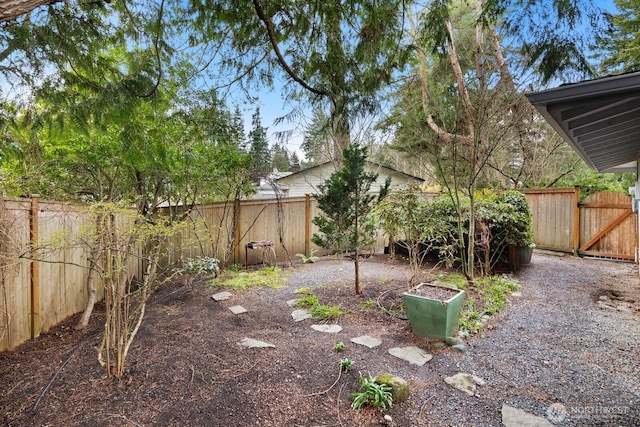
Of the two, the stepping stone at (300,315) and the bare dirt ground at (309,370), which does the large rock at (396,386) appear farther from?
the stepping stone at (300,315)

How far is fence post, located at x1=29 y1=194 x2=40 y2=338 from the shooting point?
2.90 meters

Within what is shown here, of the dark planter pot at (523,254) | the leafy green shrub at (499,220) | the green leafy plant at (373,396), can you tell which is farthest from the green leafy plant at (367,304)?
the dark planter pot at (523,254)

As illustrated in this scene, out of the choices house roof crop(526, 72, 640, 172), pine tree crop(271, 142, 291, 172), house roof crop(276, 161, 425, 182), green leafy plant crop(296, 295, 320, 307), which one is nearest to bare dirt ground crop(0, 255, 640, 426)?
green leafy plant crop(296, 295, 320, 307)

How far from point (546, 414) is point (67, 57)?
495 centimetres

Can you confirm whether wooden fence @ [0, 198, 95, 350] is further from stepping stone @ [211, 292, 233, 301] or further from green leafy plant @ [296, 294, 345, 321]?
green leafy plant @ [296, 294, 345, 321]

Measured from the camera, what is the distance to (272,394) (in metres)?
2.20

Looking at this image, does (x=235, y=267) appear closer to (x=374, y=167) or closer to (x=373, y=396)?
(x=373, y=396)

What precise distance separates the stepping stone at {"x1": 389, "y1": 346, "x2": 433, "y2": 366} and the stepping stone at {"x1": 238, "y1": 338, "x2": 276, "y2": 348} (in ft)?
3.72

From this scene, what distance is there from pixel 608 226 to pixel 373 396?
7.44 m

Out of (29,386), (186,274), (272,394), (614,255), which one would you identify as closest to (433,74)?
(614,255)

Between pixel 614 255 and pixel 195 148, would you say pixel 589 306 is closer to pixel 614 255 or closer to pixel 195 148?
pixel 614 255

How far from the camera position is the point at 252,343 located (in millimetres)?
2994

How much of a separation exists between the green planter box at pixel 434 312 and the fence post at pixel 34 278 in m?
3.58

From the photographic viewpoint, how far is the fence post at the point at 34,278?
2.90 meters
